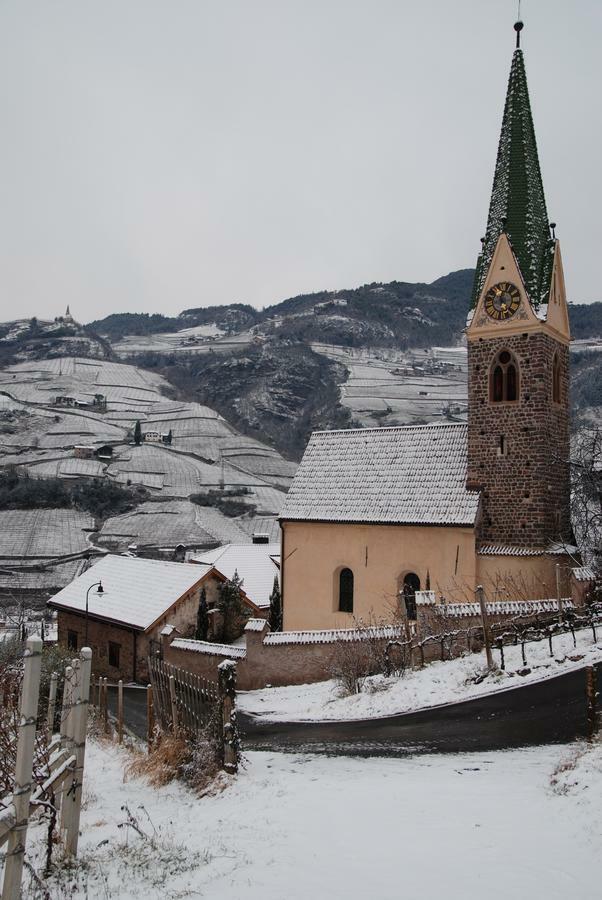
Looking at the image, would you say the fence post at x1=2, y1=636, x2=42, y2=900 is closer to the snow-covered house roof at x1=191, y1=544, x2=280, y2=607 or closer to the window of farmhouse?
the window of farmhouse

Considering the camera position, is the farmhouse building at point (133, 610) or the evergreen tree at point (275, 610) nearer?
the farmhouse building at point (133, 610)

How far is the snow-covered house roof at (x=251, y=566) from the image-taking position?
35312 mm

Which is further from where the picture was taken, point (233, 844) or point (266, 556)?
point (266, 556)

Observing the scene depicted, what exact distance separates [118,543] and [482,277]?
186 ft

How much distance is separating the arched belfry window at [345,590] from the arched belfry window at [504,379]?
731 centimetres

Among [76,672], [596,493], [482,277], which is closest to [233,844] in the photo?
[76,672]

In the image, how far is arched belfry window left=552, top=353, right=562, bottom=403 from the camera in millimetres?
21062

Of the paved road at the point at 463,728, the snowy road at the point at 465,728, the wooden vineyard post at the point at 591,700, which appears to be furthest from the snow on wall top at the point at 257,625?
the wooden vineyard post at the point at 591,700

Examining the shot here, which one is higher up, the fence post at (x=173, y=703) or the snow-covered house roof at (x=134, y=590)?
the fence post at (x=173, y=703)

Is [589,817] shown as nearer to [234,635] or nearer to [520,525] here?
[520,525]

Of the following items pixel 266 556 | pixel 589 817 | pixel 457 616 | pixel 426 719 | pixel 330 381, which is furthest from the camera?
pixel 330 381

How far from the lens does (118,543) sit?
2766 inches

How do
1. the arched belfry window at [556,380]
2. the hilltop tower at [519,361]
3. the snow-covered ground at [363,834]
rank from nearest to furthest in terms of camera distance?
the snow-covered ground at [363,834] < the hilltop tower at [519,361] < the arched belfry window at [556,380]

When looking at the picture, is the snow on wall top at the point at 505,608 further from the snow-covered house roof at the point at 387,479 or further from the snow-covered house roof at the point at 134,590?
the snow-covered house roof at the point at 134,590
